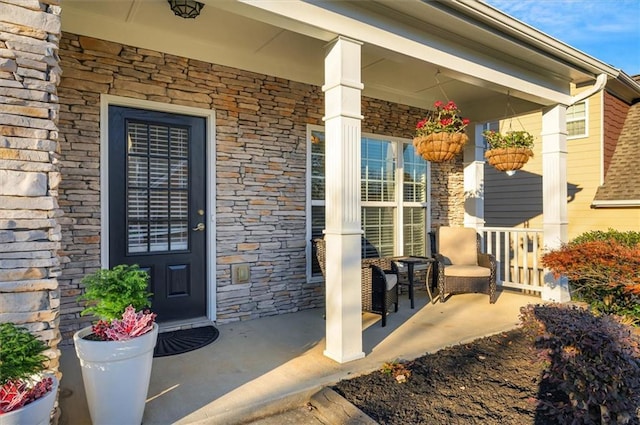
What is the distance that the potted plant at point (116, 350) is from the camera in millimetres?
1883

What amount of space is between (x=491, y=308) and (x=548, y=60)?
9.00 ft

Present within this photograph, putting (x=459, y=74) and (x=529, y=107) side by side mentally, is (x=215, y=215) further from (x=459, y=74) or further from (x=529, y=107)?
(x=529, y=107)

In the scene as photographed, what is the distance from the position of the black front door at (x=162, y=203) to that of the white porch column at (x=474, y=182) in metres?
4.04

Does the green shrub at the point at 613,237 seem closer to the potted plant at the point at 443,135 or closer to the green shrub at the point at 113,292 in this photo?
the potted plant at the point at 443,135

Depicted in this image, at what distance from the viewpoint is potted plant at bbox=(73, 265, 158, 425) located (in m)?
1.88

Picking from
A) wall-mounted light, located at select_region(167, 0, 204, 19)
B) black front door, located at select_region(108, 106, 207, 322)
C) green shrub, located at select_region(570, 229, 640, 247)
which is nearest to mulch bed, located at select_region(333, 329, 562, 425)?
black front door, located at select_region(108, 106, 207, 322)

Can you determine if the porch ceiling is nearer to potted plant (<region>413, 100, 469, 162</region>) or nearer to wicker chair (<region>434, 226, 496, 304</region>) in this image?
potted plant (<region>413, 100, 469, 162</region>)

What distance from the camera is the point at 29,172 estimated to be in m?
1.80

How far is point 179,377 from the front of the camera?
102 inches

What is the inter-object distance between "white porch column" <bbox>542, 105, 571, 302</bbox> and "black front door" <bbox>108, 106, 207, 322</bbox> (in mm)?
3943

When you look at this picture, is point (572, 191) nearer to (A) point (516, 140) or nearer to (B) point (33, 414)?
(A) point (516, 140)

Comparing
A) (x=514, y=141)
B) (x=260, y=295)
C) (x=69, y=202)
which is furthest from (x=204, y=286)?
(x=514, y=141)

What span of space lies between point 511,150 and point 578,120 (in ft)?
15.1

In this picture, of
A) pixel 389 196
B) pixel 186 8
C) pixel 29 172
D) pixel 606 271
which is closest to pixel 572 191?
pixel 606 271
